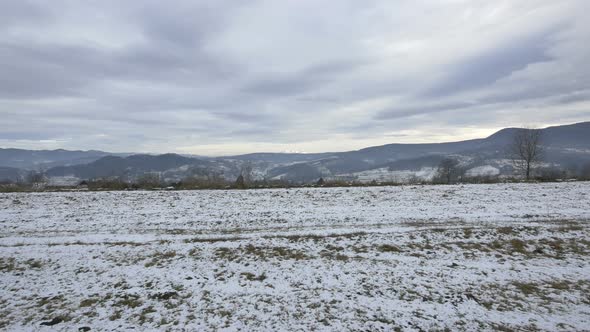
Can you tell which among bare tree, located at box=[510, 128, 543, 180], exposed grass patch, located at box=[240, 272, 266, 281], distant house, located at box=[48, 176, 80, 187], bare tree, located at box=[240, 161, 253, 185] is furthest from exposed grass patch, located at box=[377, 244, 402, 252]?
bare tree, located at box=[510, 128, 543, 180]

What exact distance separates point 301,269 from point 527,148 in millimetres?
44310

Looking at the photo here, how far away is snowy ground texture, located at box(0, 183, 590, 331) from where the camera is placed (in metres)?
5.76

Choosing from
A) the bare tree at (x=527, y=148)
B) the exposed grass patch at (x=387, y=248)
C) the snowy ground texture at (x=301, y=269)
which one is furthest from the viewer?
the bare tree at (x=527, y=148)

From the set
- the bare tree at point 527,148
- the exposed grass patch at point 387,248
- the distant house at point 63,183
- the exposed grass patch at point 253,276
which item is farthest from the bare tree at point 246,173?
the bare tree at point 527,148

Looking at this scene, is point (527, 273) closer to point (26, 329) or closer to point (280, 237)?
point (280, 237)

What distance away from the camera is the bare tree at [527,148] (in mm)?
35531

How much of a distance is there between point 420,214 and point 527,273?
6808 mm

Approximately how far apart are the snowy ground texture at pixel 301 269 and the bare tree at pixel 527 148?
2614cm

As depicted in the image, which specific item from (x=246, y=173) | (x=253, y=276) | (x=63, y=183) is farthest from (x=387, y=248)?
(x=63, y=183)

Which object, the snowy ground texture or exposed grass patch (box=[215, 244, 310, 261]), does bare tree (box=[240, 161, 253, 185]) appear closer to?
the snowy ground texture

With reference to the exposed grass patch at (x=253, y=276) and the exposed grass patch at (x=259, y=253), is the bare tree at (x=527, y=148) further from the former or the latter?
the exposed grass patch at (x=253, y=276)

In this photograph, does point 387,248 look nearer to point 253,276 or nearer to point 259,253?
point 259,253

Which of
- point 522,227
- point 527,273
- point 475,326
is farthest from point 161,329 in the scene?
point 522,227

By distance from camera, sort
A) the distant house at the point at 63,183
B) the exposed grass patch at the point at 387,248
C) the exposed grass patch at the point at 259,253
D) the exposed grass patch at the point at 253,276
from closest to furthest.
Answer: the exposed grass patch at the point at 253,276, the exposed grass patch at the point at 259,253, the exposed grass patch at the point at 387,248, the distant house at the point at 63,183
